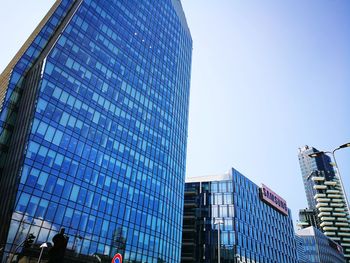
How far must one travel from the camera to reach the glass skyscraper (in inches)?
1533

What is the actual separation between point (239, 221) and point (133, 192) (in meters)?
35.8

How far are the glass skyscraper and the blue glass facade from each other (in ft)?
47.4

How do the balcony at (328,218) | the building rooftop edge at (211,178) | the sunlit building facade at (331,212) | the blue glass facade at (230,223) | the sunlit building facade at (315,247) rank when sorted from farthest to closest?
the balcony at (328,218)
the sunlit building facade at (331,212)
the sunlit building facade at (315,247)
the building rooftop edge at (211,178)
the blue glass facade at (230,223)

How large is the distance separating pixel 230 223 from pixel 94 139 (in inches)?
1731

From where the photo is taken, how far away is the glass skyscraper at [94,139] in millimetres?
38938

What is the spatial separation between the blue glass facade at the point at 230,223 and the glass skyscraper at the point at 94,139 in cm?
1444

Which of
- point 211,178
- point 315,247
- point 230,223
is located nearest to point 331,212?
point 315,247

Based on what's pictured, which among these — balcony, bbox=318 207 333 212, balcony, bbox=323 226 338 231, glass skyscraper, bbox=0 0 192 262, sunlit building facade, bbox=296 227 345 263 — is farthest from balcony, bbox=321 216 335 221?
glass skyscraper, bbox=0 0 192 262

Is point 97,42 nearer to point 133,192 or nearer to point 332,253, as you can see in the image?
point 133,192

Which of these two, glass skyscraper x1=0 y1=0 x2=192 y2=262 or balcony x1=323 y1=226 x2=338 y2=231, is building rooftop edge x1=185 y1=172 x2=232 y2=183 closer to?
glass skyscraper x1=0 y1=0 x2=192 y2=262

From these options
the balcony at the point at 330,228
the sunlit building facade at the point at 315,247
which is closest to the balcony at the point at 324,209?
the balcony at the point at 330,228

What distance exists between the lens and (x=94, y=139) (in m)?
48.2

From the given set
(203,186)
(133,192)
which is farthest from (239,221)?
(133,192)

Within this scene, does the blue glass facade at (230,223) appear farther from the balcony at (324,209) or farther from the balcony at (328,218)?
the balcony at (324,209)
